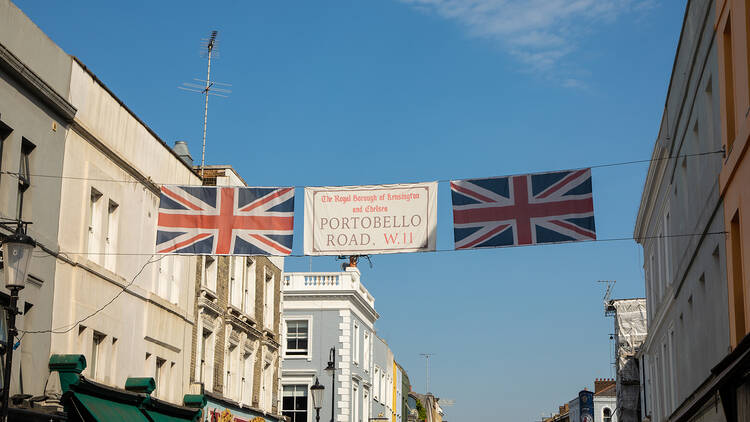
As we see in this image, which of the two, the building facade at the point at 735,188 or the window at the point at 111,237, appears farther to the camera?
the window at the point at 111,237

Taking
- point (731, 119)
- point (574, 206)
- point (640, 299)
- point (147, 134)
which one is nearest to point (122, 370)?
point (147, 134)

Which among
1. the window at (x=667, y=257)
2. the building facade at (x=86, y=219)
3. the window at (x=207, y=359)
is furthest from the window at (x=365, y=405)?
the window at (x=667, y=257)

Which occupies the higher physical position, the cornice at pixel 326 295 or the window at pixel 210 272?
the cornice at pixel 326 295

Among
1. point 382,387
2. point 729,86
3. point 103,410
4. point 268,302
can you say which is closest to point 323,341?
point 382,387

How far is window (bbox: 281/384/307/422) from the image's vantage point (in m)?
48.9

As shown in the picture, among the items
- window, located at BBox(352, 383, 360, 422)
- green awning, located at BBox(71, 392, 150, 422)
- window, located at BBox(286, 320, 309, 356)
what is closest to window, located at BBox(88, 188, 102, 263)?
green awning, located at BBox(71, 392, 150, 422)

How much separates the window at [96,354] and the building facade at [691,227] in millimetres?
13407

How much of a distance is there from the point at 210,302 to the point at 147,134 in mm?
6663

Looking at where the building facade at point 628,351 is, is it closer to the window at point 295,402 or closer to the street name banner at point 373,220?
the window at point 295,402

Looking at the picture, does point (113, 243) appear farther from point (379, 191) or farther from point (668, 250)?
point (668, 250)

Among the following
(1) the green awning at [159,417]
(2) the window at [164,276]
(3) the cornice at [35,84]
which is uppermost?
(3) the cornice at [35,84]

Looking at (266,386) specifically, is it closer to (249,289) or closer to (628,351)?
(249,289)

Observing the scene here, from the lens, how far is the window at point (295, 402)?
48.9 meters

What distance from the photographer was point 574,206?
19.3 metres
